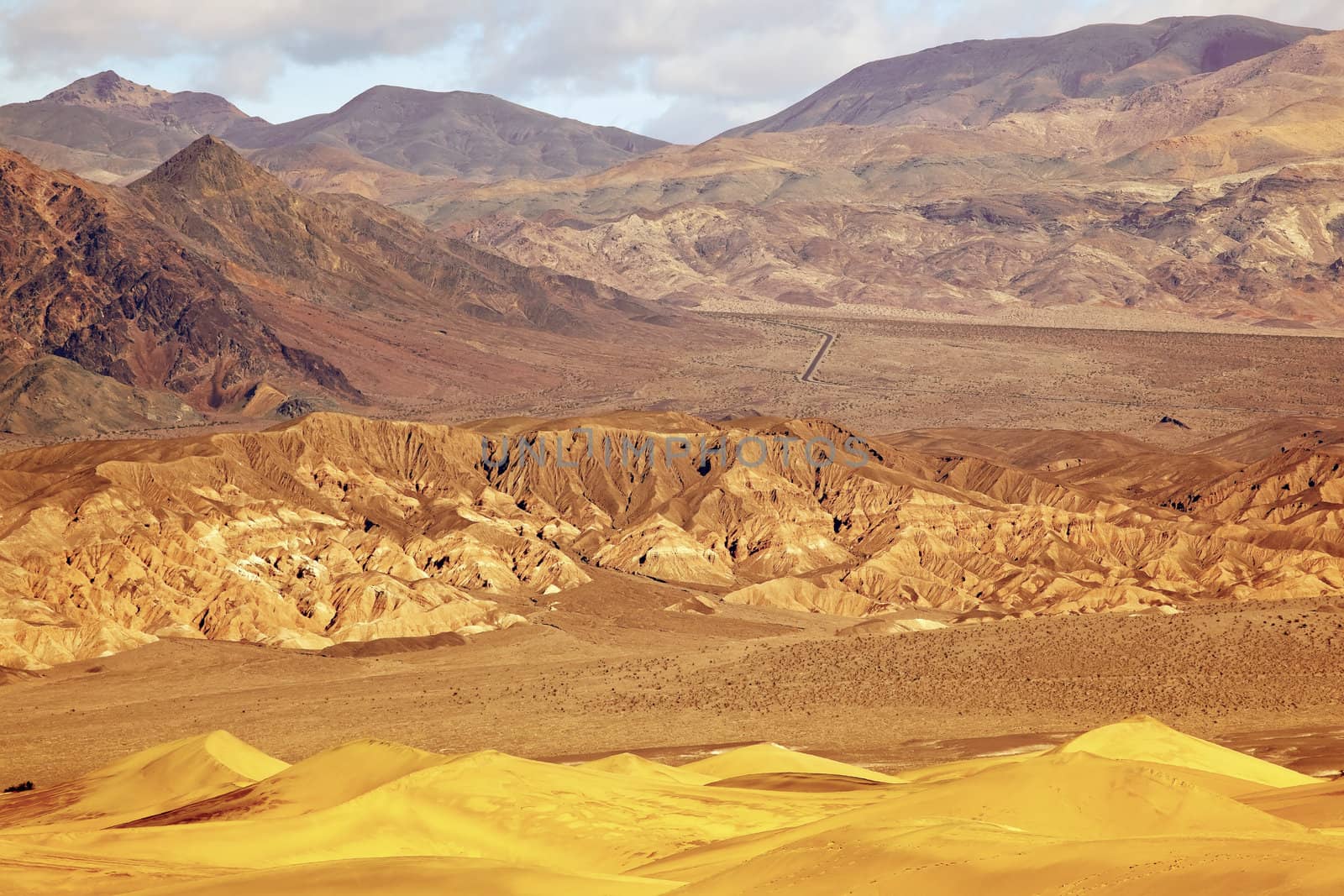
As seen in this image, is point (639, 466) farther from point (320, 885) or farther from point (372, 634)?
point (320, 885)

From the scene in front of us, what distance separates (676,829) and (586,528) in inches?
3494

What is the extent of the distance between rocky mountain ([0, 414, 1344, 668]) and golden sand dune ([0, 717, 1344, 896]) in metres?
44.7

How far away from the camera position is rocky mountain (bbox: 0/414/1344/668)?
310 feet

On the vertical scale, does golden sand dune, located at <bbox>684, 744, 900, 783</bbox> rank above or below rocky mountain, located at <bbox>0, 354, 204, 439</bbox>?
below

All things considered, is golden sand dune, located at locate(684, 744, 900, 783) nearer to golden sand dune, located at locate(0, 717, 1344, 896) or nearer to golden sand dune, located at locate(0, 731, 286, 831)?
golden sand dune, located at locate(0, 717, 1344, 896)

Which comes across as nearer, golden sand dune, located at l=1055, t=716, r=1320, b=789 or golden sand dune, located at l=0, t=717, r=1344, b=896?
golden sand dune, located at l=0, t=717, r=1344, b=896

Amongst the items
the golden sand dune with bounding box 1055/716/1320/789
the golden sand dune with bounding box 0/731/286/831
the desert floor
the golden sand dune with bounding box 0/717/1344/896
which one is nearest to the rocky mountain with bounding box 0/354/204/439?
the desert floor

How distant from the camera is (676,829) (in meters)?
38.9

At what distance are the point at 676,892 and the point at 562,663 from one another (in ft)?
177

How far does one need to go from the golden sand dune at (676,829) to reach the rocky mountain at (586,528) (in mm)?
44688

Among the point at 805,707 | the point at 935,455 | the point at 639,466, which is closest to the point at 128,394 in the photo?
the point at 639,466

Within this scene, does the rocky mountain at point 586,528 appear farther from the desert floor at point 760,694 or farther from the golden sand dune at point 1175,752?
the golden sand dune at point 1175,752

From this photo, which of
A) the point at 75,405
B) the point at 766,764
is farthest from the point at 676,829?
the point at 75,405

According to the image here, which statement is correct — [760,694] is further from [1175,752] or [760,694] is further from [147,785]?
[147,785]
